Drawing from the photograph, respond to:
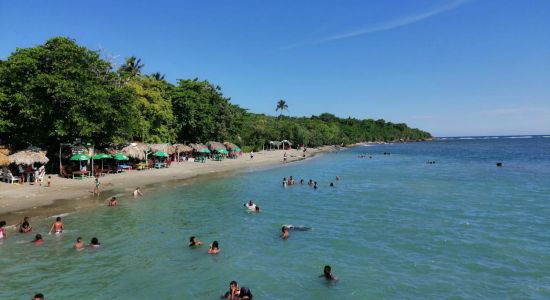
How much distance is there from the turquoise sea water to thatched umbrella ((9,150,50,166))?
8.83 metres

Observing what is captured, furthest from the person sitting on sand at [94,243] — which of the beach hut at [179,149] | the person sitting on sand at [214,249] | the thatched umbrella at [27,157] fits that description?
the beach hut at [179,149]

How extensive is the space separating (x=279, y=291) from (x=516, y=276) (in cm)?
844

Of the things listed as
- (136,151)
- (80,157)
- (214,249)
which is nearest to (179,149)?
(136,151)

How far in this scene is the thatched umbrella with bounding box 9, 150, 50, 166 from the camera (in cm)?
3066

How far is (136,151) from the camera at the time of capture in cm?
4241

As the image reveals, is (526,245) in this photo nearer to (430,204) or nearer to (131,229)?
(430,204)

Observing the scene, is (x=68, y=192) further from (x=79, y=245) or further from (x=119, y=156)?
(x=79, y=245)

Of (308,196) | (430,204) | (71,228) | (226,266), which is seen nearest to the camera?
(226,266)

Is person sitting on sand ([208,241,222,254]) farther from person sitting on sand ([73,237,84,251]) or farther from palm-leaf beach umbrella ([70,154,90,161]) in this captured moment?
palm-leaf beach umbrella ([70,154,90,161])

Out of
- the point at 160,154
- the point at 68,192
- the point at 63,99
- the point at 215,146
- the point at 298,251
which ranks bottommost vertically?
the point at 298,251

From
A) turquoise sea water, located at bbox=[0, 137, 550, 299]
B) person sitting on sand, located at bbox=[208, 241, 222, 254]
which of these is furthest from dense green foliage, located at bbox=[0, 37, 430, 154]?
person sitting on sand, located at bbox=[208, 241, 222, 254]

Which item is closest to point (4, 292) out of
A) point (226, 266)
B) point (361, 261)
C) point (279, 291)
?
point (226, 266)

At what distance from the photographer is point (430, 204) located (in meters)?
28.4

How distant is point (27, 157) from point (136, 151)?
1210 cm
